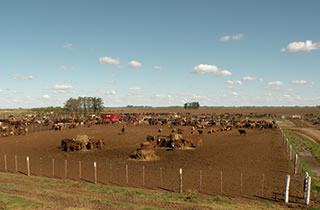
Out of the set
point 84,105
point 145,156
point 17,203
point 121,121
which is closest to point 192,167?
point 145,156

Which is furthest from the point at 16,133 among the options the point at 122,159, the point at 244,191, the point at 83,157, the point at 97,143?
the point at 244,191

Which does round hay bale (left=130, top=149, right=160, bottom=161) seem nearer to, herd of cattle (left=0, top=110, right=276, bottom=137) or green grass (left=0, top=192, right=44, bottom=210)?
green grass (left=0, top=192, right=44, bottom=210)

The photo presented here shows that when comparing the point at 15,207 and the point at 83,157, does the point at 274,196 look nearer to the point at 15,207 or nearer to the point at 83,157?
the point at 15,207

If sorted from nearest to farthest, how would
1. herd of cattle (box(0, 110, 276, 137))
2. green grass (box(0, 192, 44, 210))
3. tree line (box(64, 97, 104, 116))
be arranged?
green grass (box(0, 192, 44, 210))
herd of cattle (box(0, 110, 276, 137))
tree line (box(64, 97, 104, 116))

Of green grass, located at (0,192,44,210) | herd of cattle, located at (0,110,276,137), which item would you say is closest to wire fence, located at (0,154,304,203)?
green grass, located at (0,192,44,210)

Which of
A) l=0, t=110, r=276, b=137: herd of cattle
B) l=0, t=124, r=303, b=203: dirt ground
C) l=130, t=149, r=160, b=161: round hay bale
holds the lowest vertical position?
l=0, t=124, r=303, b=203: dirt ground

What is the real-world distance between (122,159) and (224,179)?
11.5m

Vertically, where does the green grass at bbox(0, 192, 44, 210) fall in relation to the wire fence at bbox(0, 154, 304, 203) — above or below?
above

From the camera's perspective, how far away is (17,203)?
41.1 ft

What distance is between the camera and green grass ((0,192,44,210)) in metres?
12.1

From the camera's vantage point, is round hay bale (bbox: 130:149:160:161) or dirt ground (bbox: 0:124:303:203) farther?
round hay bale (bbox: 130:149:160:161)

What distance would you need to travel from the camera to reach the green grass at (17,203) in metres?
12.1

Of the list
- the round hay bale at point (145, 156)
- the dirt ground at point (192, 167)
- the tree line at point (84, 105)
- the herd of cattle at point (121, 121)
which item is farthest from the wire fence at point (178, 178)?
the tree line at point (84, 105)

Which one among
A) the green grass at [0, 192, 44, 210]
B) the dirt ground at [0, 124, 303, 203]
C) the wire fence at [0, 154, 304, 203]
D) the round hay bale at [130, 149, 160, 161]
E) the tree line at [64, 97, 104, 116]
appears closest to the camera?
the green grass at [0, 192, 44, 210]
